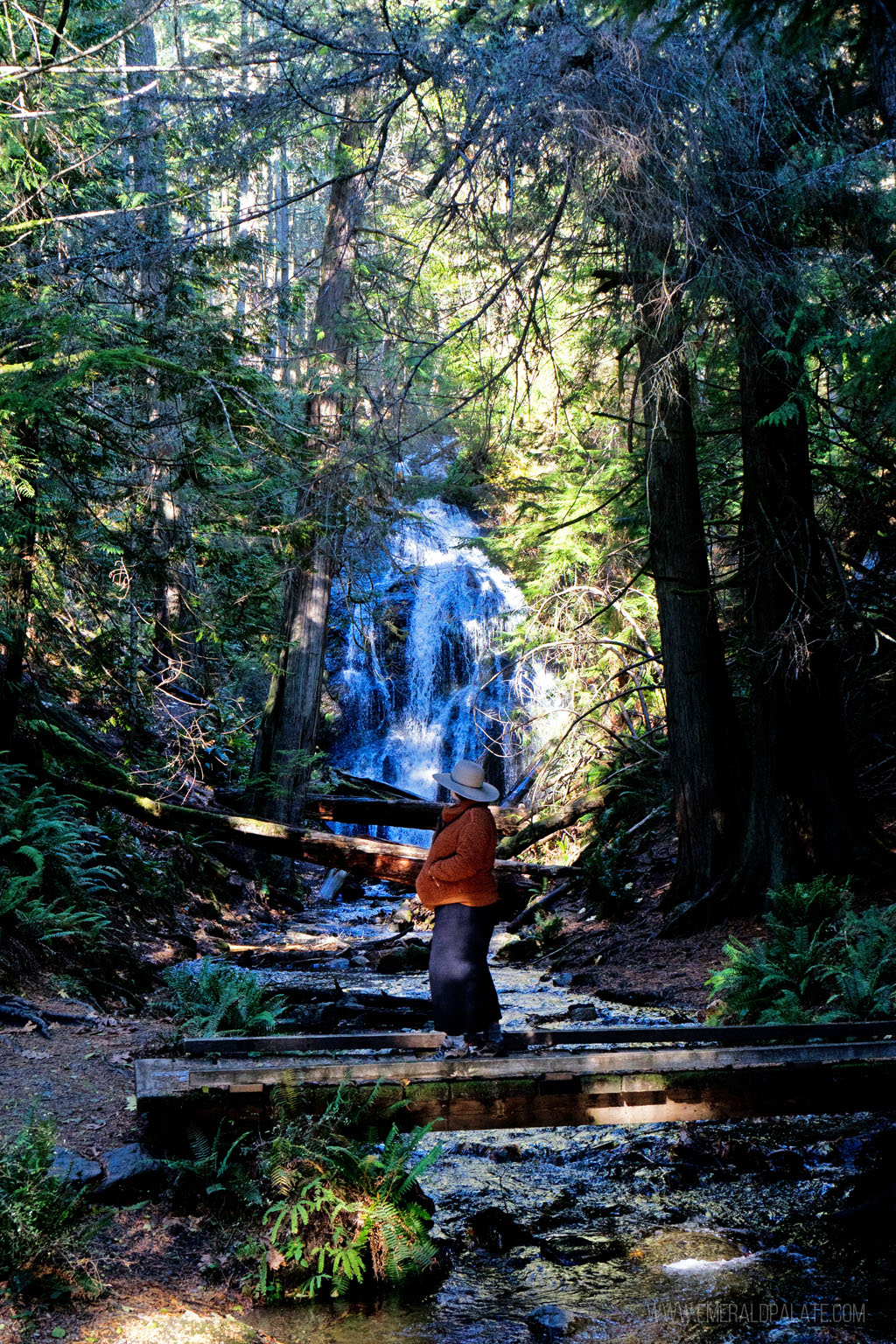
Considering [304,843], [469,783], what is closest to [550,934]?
[304,843]

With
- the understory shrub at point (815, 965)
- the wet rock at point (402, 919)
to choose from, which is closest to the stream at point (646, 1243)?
the understory shrub at point (815, 965)

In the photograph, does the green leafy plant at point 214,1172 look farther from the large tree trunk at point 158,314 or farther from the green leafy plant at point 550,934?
the green leafy plant at point 550,934

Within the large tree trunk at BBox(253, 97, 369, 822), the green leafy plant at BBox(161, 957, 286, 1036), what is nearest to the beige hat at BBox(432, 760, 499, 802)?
the green leafy plant at BBox(161, 957, 286, 1036)

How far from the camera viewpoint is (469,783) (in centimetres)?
639

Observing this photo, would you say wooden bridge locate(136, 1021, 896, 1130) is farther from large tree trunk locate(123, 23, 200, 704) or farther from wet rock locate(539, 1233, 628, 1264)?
large tree trunk locate(123, 23, 200, 704)

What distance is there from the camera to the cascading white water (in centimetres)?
2450

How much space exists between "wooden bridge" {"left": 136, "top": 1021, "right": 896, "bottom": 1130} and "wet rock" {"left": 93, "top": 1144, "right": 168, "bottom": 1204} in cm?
21

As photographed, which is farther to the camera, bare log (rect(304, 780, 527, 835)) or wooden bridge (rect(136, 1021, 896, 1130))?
bare log (rect(304, 780, 527, 835))

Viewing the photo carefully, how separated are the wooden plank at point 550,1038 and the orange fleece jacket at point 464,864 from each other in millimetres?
829

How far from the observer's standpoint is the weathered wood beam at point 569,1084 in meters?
5.09

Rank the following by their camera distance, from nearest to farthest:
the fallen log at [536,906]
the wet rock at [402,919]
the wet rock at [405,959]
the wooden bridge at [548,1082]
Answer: the wooden bridge at [548,1082] < the wet rock at [405,959] < the fallen log at [536,906] < the wet rock at [402,919]

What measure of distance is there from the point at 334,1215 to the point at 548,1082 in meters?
1.29

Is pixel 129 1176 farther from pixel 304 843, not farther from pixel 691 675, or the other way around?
pixel 304 843

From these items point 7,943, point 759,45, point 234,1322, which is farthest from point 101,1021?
point 759,45
